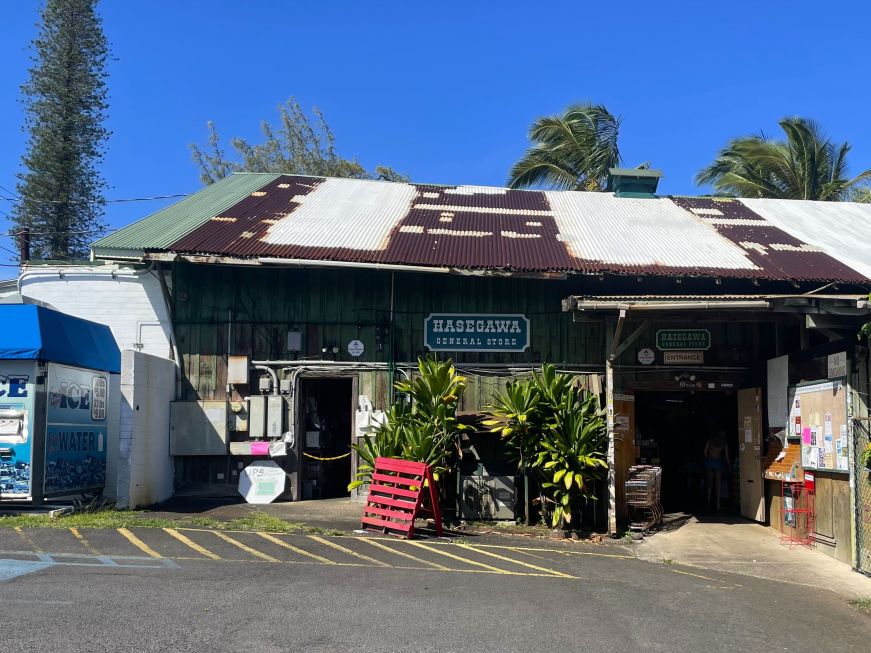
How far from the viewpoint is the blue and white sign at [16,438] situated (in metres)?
11.1

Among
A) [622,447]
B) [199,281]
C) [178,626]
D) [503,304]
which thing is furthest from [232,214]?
[178,626]

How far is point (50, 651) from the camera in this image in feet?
17.7

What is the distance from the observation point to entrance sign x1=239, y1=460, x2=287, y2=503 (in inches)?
526

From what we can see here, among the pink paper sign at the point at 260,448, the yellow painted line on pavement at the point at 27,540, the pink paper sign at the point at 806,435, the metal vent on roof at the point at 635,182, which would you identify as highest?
the metal vent on roof at the point at 635,182

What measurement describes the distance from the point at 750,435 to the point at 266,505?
8.37 metres

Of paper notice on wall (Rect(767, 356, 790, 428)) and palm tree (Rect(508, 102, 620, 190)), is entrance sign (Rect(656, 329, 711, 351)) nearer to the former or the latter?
paper notice on wall (Rect(767, 356, 790, 428))

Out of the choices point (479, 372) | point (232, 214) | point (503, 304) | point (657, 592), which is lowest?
point (657, 592)

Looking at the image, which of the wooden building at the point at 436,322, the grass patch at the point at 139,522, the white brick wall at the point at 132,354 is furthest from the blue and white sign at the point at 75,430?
the wooden building at the point at 436,322

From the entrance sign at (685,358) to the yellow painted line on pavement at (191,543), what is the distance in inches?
323

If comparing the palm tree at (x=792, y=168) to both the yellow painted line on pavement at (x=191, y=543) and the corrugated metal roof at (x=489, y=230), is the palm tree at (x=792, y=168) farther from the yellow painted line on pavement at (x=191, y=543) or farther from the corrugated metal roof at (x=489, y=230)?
the yellow painted line on pavement at (x=191, y=543)

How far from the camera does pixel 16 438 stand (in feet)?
36.3

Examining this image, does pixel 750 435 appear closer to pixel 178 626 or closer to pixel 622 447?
pixel 622 447

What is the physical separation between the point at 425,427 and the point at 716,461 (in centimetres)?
642

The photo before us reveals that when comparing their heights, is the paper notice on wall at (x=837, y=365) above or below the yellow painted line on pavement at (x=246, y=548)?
above
